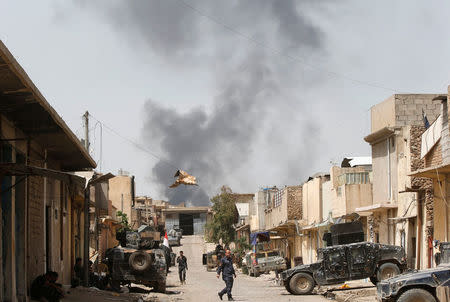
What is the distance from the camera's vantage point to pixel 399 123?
3148 cm

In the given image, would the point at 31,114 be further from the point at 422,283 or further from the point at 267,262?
the point at 267,262

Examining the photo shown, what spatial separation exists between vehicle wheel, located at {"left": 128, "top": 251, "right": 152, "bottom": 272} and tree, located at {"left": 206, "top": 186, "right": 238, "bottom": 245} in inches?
2204

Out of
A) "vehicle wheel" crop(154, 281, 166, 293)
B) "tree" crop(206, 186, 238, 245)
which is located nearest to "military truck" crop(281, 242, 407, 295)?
"vehicle wheel" crop(154, 281, 166, 293)

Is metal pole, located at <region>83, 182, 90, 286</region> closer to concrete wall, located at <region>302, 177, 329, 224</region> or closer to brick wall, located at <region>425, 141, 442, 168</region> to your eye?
brick wall, located at <region>425, 141, 442, 168</region>

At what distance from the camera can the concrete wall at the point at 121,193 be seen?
6956 centimetres

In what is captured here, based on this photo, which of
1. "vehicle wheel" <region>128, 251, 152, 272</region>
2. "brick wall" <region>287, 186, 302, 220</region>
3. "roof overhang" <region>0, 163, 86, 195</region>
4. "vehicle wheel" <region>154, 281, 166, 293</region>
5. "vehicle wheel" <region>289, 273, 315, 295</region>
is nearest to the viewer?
"roof overhang" <region>0, 163, 86, 195</region>

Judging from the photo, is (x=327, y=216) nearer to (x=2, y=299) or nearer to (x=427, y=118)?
(x=427, y=118)

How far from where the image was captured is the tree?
84750 mm

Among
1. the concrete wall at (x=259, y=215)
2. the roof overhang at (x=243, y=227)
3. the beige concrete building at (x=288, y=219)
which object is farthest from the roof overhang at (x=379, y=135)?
the roof overhang at (x=243, y=227)

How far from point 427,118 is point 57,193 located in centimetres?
1591

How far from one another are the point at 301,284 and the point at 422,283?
32.4 feet

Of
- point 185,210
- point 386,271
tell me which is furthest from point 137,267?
point 185,210

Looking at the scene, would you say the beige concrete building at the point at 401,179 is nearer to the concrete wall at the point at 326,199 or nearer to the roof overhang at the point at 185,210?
the concrete wall at the point at 326,199

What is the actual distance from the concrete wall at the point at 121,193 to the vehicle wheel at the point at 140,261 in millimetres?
41171
